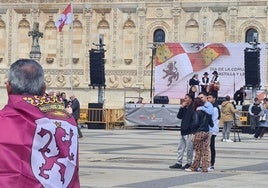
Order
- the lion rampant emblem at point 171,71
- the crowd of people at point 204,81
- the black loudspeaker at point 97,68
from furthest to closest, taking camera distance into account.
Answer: the lion rampant emblem at point 171,71
the black loudspeaker at point 97,68
the crowd of people at point 204,81

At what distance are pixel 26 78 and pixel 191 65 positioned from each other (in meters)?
42.6

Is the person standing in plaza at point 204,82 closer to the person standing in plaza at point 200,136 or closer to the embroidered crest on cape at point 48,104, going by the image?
the person standing in plaza at point 200,136

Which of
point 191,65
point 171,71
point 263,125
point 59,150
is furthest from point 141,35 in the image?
point 59,150

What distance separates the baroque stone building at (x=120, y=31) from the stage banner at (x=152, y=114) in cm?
995

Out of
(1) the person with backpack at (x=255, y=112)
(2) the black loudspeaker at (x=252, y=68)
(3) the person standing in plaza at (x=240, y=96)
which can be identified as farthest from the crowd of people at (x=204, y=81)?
(1) the person with backpack at (x=255, y=112)

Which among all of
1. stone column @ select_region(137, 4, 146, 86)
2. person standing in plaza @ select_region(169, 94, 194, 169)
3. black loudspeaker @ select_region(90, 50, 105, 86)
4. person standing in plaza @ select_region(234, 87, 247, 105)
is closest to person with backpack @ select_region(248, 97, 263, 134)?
person standing in plaza @ select_region(234, 87, 247, 105)

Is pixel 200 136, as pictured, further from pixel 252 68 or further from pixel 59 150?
pixel 252 68

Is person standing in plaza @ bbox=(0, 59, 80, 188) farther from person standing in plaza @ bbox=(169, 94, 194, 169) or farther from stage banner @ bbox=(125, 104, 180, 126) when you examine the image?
stage banner @ bbox=(125, 104, 180, 126)

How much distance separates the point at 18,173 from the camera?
491 cm

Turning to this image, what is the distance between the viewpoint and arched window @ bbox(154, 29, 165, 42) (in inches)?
2207

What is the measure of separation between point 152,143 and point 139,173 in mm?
12370

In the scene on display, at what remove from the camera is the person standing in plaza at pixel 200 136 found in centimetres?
1953

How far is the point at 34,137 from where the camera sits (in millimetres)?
5035

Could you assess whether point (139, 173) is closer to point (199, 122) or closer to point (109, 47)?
point (199, 122)
